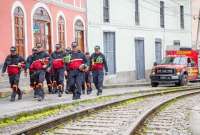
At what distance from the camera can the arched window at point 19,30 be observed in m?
22.6

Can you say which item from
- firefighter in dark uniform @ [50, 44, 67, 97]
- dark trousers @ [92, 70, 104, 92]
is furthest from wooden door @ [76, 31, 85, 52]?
dark trousers @ [92, 70, 104, 92]

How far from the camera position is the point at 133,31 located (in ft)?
127

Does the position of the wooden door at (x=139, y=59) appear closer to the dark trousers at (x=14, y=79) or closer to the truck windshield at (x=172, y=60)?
the truck windshield at (x=172, y=60)

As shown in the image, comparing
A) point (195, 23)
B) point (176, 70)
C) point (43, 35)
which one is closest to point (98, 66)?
point (43, 35)

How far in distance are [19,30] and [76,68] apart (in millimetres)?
6441

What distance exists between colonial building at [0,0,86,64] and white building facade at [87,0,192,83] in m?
2.12

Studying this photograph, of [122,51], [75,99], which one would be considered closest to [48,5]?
[75,99]

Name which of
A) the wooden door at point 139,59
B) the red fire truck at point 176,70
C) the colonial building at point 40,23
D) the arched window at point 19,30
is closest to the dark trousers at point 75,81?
the colonial building at point 40,23

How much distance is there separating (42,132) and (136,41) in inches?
1161

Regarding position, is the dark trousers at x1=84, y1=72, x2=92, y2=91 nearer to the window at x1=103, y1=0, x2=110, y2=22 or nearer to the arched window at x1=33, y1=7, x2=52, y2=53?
the arched window at x1=33, y1=7, x2=52, y2=53

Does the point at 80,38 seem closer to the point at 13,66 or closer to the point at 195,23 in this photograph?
the point at 13,66

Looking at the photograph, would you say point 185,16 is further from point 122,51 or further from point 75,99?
point 75,99

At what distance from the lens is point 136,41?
130 feet

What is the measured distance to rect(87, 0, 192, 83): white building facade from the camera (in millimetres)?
33906
